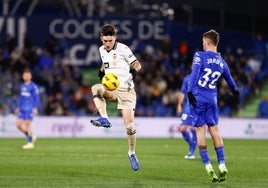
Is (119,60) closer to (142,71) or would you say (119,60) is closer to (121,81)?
(121,81)

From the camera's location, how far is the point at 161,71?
1231 inches

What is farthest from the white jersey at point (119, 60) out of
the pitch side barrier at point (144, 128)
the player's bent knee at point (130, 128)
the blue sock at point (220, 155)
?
the pitch side barrier at point (144, 128)

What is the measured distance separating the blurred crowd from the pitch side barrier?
72cm

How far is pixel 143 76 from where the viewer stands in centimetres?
3112

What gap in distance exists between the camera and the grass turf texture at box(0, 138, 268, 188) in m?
11.5

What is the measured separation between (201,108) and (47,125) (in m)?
17.5

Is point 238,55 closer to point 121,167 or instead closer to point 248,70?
point 248,70

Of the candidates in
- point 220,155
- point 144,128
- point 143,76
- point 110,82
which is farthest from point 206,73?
point 143,76

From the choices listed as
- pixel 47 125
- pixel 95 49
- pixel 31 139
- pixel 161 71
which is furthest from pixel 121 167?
pixel 95 49

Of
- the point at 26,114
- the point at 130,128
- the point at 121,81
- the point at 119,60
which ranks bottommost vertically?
the point at 26,114

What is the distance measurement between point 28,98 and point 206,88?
11.1 m

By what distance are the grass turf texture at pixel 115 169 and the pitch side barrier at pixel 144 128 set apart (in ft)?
29.3

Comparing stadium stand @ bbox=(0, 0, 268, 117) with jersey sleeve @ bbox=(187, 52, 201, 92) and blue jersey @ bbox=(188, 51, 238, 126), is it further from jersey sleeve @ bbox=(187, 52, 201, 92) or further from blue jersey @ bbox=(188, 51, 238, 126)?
jersey sleeve @ bbox=(187, 52, 201, 92)

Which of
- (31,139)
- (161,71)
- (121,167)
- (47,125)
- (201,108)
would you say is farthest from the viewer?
(161,71)
